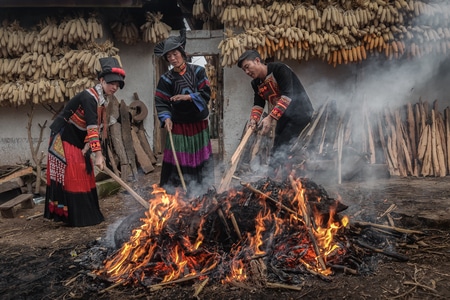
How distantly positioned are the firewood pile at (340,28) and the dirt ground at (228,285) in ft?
10.7

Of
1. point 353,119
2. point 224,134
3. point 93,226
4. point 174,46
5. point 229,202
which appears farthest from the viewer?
point 224,134

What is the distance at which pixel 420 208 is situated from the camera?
532 cm

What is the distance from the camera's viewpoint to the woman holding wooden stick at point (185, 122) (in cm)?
540

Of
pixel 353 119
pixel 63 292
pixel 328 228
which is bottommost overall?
pixel 63 292

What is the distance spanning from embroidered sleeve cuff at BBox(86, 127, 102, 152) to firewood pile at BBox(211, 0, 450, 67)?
12.4 feet

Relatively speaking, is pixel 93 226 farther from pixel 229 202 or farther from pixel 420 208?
pixel 420 208

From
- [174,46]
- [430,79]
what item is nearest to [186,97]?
[174,46]

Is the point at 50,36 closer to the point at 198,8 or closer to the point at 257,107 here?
the point at 198,8

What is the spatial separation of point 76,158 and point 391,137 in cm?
621

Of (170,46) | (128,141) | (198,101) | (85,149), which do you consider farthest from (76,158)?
(128,141)

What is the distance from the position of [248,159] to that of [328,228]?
4.49 metres

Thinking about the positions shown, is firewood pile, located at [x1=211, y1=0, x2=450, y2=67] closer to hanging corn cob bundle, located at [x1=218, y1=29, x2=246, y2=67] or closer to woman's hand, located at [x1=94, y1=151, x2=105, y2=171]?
hanging corn cob bundle, located at [x1=218, y1=29, x2=246, y2=67]

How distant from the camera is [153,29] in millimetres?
8539

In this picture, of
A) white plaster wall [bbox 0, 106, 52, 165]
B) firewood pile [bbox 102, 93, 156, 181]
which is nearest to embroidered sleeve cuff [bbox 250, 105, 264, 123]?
firewood pile [bbox 102, 93, 156, 181]
